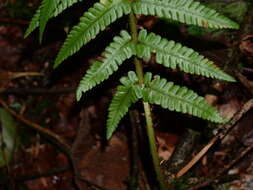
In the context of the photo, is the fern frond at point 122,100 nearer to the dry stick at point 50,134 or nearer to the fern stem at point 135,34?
the fern stem at point 135,34

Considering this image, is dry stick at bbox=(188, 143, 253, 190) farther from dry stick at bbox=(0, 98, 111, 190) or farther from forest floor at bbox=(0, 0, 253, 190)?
dry stick at bbox=(0, 98, 111, 190)

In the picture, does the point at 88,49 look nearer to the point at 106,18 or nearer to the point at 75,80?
the point at 75,80

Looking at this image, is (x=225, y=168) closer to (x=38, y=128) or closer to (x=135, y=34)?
(x=135, y=34)

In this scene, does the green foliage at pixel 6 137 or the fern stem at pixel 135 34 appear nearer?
the fern stem at pixel 135 34

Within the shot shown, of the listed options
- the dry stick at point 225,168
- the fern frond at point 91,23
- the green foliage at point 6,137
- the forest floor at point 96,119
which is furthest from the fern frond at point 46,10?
the green foliage at point 6,137

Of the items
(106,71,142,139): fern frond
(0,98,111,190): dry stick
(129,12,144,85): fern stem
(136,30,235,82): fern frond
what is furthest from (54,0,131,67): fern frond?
(0,98,111,190): dry stick

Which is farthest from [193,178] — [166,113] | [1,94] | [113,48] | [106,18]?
[1,94]

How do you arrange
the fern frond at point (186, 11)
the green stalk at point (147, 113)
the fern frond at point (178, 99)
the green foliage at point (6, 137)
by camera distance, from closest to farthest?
the fern frond at point (186, 11), the fern frond at point (178, 99), the green stalk at point (147, 113), the green foliage at point (6, 137)
